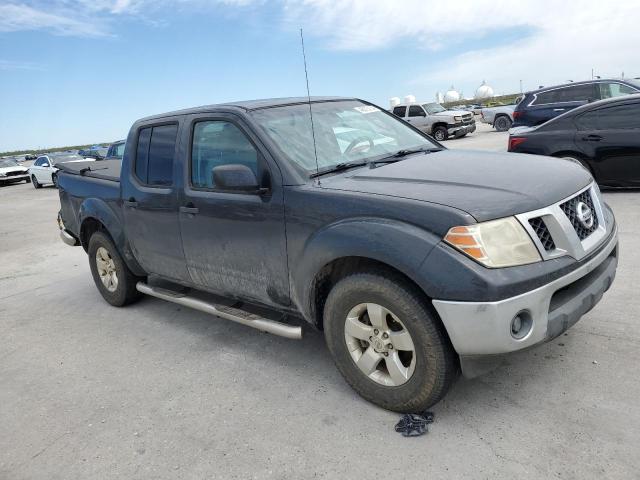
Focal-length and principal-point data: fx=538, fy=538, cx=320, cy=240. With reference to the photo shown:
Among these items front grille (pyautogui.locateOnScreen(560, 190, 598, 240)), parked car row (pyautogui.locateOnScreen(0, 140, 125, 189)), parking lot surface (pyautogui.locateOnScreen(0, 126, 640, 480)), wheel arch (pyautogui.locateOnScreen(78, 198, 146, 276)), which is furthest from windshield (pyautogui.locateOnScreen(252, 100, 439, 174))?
parked car row (pyautogui.locateOnScreen(0, 140, 125, 189))

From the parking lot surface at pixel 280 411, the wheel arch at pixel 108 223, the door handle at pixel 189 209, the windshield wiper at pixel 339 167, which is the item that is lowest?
the parking lot surface at pixel 280 411

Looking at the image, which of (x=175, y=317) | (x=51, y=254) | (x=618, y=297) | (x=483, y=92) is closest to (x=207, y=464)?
(x=175, y=317)

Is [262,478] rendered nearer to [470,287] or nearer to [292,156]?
[470,287]

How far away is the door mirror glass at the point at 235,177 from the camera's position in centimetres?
329

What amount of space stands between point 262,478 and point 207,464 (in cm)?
33

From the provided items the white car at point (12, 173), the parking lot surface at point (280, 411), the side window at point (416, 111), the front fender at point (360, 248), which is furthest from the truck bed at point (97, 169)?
the white car at point (12, 173)

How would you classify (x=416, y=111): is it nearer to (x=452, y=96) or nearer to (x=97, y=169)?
(x=97, y=169)

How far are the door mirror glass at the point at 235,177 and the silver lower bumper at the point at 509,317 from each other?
139cm

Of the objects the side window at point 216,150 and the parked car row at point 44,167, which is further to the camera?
the parked car row at point 44,167

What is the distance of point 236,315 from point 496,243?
1.97 m

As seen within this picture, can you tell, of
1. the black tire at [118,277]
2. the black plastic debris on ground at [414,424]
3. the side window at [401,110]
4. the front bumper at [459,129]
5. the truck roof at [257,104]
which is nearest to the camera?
the black plastic debris on ground at [414,424]

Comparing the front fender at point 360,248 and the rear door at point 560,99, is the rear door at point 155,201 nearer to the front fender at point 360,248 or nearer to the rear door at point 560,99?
the front fender at point 360,248

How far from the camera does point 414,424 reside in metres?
2.86

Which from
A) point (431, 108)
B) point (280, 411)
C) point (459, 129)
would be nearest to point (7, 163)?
point (431, 108)
